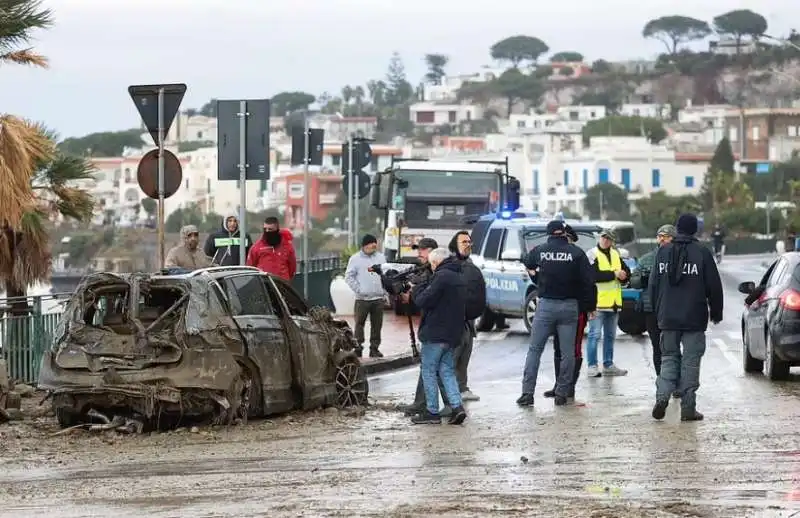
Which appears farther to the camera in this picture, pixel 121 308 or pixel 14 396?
pixel 14 396

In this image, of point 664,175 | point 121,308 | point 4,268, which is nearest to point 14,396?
point 121,308

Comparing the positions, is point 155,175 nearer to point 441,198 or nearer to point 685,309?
point 685,309

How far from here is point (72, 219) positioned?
24.7 meters

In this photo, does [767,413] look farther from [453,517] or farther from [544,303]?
[453,517]

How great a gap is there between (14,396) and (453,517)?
25.5ft

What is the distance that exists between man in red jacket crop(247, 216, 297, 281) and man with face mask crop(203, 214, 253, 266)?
1.81 ft

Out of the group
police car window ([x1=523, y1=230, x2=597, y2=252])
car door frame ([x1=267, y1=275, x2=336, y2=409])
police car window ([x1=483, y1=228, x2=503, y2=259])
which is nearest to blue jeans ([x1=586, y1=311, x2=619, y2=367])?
car door frame ([x1=267, y1=275, x2=336, y2=409])

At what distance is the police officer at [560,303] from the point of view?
18.8 metres

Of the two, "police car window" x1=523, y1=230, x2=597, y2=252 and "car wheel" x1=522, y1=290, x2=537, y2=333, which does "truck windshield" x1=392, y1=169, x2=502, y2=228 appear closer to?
"police car window" x1=523, y1=230, x2=597, y2=252

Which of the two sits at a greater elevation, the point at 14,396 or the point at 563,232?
the point at 563,232

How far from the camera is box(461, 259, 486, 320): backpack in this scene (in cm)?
1848

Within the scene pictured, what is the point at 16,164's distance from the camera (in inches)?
827

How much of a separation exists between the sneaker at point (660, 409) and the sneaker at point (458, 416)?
163 centimetres

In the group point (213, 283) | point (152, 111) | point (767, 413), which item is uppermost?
point (152, 111)
